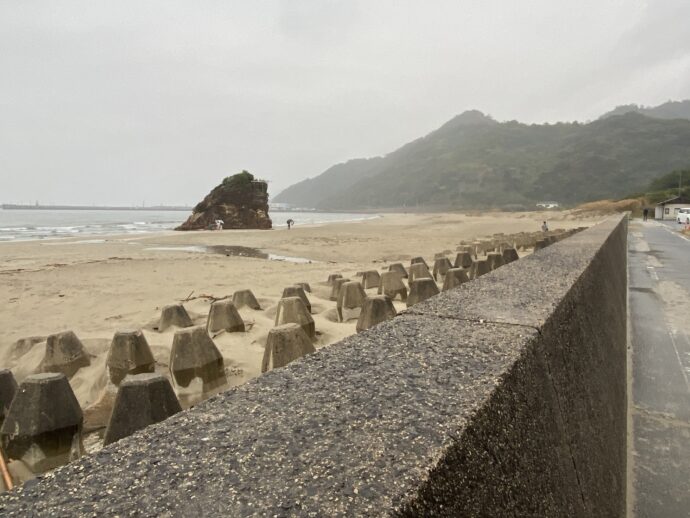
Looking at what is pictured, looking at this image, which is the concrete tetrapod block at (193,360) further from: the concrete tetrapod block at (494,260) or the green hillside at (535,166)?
the green hillside at (535,166)

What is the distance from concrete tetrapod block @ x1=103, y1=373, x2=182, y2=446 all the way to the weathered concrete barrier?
1308mm

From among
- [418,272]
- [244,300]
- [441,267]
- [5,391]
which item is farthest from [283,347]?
[441,267]

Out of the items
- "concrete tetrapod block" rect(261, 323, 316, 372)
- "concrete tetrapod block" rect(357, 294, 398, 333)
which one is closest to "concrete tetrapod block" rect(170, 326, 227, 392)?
"concrete tetrapod block" rect(261, 323, 316, 372)

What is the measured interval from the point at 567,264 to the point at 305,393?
258cm

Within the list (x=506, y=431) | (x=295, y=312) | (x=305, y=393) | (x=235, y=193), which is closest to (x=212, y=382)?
(x=295, y=312)

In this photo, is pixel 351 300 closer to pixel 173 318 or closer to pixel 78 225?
pixel 173 318

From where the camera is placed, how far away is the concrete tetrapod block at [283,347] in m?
3.07

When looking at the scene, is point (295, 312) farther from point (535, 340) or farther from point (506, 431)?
point (506, 431)

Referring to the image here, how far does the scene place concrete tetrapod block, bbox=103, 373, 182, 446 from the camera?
7.36 feet

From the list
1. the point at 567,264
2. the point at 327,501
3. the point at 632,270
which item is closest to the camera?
the point at 327,501

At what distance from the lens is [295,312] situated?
412 centimetres

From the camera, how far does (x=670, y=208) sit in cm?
4628

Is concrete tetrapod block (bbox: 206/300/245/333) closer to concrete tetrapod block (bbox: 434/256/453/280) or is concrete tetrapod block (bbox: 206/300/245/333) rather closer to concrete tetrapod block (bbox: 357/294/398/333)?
concrete tetrapod block (bbox: 357/294/398/333)

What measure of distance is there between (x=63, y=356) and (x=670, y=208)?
56768mm
